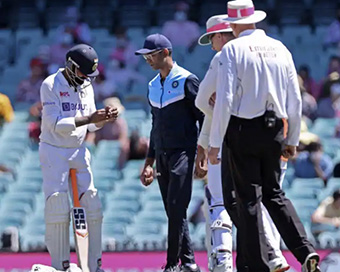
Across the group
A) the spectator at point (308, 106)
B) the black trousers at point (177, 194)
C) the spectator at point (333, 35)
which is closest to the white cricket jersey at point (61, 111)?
the black trousers at point (177, 194)

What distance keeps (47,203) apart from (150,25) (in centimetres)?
885

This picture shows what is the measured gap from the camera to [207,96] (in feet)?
24.8

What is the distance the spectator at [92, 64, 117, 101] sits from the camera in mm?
15328

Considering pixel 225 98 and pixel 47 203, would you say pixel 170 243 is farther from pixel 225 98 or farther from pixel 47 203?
pixel 225 98

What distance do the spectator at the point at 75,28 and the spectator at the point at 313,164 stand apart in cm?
450

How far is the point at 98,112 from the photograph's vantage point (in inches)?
337

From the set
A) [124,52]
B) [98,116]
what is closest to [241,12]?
[98,116]

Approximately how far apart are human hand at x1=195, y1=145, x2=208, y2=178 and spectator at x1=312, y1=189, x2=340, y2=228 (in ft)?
16.0

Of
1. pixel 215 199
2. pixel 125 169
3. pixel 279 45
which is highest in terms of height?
pixel 279 45

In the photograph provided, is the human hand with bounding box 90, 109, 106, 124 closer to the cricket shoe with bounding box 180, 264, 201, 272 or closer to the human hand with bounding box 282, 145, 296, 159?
the cricket shoe with bounding box 180, 264, 201, 272

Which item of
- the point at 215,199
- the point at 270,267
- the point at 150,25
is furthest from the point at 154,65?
the point at 150,25

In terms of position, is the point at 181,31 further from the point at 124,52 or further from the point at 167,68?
the point at 167,68

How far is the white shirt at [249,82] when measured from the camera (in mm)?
7125

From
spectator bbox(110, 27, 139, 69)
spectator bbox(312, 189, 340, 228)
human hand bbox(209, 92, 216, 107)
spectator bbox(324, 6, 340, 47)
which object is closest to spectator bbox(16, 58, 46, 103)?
spectator bbox(110, 27, 139, 69)
